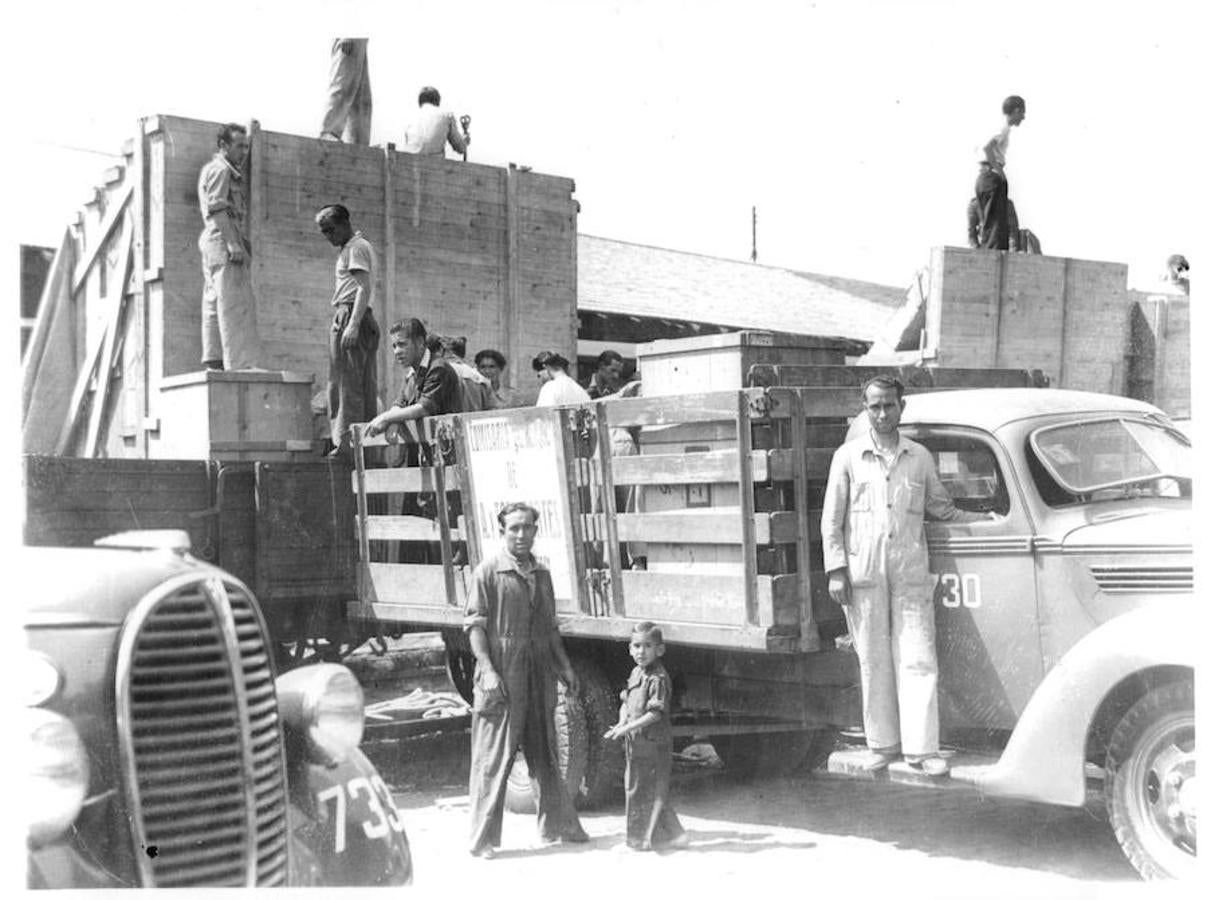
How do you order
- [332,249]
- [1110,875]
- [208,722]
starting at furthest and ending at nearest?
[332,249]
[1110,875]
[208,722]

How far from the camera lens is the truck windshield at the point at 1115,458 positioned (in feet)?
20.4

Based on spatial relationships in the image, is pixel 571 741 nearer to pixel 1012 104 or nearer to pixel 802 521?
pixel 802 521

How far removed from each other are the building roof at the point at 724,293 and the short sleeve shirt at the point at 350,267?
20.2ft

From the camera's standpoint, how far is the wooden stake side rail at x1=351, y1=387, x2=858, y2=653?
6512 millimetres

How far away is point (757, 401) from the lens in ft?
21.3

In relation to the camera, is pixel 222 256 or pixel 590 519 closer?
pixel 590 519

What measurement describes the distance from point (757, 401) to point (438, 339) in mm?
3209

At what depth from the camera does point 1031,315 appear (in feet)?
34.1

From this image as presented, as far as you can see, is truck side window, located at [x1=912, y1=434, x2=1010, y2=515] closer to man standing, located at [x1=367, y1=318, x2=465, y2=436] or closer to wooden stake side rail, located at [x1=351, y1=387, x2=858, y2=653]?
wooden stake side rail, located at [x1=351, y1=387, x2=858, y2=653]

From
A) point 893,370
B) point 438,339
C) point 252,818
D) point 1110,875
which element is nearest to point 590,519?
point 893,370

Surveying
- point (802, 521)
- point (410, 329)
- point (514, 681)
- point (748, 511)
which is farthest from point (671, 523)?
point (410, 329)

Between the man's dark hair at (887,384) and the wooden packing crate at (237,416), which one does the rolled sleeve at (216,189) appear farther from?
the man's dark hair at (887,384)

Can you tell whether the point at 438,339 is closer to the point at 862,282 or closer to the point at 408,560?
the point at 408,560

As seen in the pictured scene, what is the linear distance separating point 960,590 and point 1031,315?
15.3 feet
